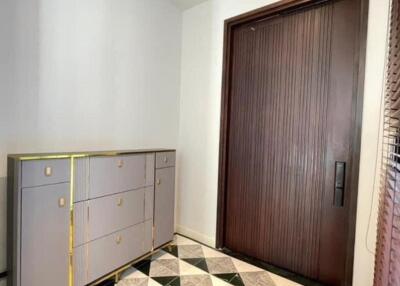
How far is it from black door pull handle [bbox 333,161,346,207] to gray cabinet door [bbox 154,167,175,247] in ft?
4.74

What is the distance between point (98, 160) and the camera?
1.82 m

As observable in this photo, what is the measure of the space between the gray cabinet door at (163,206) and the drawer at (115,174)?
0.75 feet

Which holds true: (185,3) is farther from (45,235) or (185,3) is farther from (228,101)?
(45,235)

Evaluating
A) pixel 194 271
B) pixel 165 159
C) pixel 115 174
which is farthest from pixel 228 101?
pixel 194 271

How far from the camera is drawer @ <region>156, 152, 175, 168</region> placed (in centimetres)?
233

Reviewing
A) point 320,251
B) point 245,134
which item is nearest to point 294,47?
point 245,134

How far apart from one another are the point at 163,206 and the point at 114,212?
563mm

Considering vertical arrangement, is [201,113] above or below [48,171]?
above

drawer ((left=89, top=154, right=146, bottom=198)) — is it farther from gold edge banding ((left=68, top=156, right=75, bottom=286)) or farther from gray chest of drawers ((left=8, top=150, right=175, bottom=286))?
gold edge banding ((left=68, top=156, right=75, bottom=286))

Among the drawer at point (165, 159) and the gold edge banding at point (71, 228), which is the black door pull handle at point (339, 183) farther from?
the gold edge banding at point (71, 228)

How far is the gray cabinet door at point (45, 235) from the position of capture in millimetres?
1468

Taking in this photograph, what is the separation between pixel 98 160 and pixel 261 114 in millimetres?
1506

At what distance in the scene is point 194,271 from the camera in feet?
7.28

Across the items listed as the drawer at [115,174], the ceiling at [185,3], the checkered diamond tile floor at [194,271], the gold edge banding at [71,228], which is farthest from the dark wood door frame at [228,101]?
the gold edge banding at [71,228]
